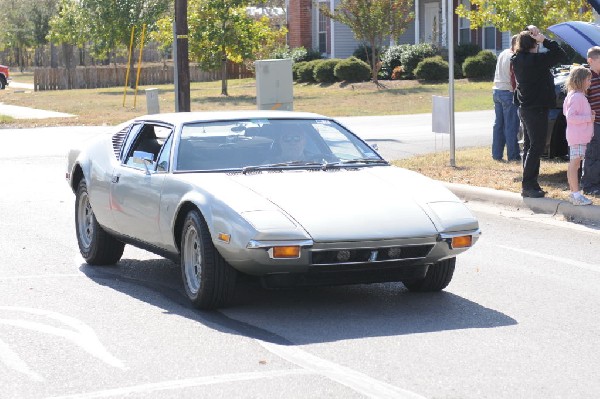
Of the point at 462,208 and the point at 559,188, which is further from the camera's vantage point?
the point at 559,188

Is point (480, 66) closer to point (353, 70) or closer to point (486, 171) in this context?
point (353, 70)

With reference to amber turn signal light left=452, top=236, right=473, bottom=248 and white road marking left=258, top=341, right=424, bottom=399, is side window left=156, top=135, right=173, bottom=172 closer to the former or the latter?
white road marking left=258, top=341, right=424, bottom=399

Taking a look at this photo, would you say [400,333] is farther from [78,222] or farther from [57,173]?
[57,173]

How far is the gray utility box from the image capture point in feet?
73.6

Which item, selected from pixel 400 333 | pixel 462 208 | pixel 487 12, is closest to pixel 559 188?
pixel 462 208

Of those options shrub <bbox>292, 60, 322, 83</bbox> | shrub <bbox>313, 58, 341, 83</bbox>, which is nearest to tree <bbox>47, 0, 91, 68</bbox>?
shrub <bbox>292, 60, 322, 83</bbox>

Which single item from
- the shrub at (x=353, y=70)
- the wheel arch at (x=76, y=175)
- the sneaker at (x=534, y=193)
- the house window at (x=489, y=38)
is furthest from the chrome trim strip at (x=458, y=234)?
the house window at (x=489, y=38)

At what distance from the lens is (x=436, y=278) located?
8.07 metres

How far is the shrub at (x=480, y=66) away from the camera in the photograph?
4056 centimetres

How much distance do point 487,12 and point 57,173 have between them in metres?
14.6

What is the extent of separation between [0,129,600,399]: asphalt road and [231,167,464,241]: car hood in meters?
0.60

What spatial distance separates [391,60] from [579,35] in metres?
31.4

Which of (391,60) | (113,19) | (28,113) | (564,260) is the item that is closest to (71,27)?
(113,19)

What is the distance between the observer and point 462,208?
25.5 feet
